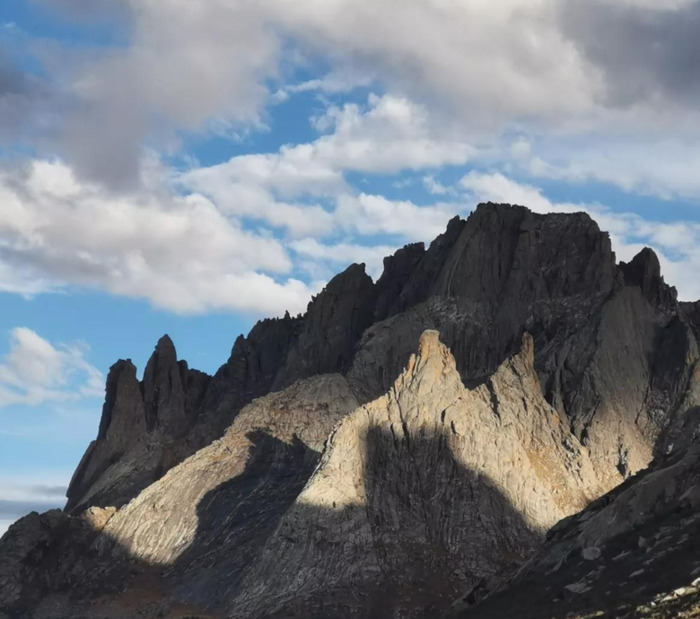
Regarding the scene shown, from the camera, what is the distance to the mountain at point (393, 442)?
11769 cm

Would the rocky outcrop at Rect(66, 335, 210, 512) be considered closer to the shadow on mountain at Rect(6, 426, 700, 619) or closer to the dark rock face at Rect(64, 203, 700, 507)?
the dark rock face at Rect(64, 203, 700, 507)

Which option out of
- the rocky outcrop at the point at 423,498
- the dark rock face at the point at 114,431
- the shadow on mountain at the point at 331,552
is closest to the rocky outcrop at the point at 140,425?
the dark rock face at the point at 114,431

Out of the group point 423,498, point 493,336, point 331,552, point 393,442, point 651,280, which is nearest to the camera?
point 331,552

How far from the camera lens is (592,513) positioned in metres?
81.8

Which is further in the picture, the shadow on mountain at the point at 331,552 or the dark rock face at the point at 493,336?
the dark rock face at the point at 493,336

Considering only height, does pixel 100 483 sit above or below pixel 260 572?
above

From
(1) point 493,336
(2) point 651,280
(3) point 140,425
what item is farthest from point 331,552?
(3) point 140,425

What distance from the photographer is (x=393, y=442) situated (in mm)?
126875

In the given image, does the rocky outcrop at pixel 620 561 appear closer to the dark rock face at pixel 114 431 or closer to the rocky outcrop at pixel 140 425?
the rocky outcrop at pixel 140 425

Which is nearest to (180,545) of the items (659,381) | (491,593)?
(659,381)

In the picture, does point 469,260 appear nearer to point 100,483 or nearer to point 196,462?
point 196,462

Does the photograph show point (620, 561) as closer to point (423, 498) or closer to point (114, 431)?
point (423, 498)

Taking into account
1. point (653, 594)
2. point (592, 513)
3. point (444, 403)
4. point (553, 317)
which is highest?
point (553, 317)

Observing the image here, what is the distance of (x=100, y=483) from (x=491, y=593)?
3944 inches
